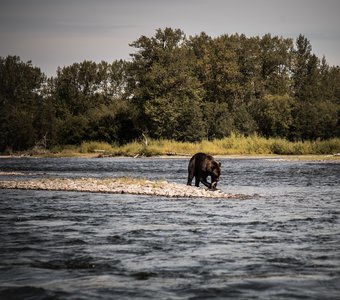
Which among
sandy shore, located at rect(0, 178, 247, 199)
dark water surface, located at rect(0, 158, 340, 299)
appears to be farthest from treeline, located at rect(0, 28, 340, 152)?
dark water surface, located at rect(0, 158, 340, 299)

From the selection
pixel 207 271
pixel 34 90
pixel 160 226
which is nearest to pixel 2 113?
pixel 34 90

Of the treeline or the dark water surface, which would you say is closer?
the dark water surface

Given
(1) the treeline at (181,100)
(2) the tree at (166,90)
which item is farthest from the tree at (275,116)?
(2) the tree at (166,90)

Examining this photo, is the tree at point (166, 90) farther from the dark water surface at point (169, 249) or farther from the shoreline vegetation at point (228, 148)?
the dark water surface at point (169, 249)

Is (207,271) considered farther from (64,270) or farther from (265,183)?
(265,183)

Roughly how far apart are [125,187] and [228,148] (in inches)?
1805

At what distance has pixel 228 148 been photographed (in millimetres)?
73438

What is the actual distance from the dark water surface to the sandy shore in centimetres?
199

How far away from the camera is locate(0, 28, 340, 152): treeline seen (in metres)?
89.3

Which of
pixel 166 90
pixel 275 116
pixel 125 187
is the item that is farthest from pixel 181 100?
pixel 125 187

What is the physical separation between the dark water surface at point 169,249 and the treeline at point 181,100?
2605 inches

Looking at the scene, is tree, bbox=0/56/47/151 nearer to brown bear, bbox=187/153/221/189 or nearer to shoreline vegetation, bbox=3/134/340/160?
shoreline vegetation, bbox=3/134/340/160

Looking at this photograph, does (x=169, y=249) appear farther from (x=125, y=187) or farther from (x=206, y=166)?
(x=125, y=187)

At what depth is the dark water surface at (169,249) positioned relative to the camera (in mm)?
9898
